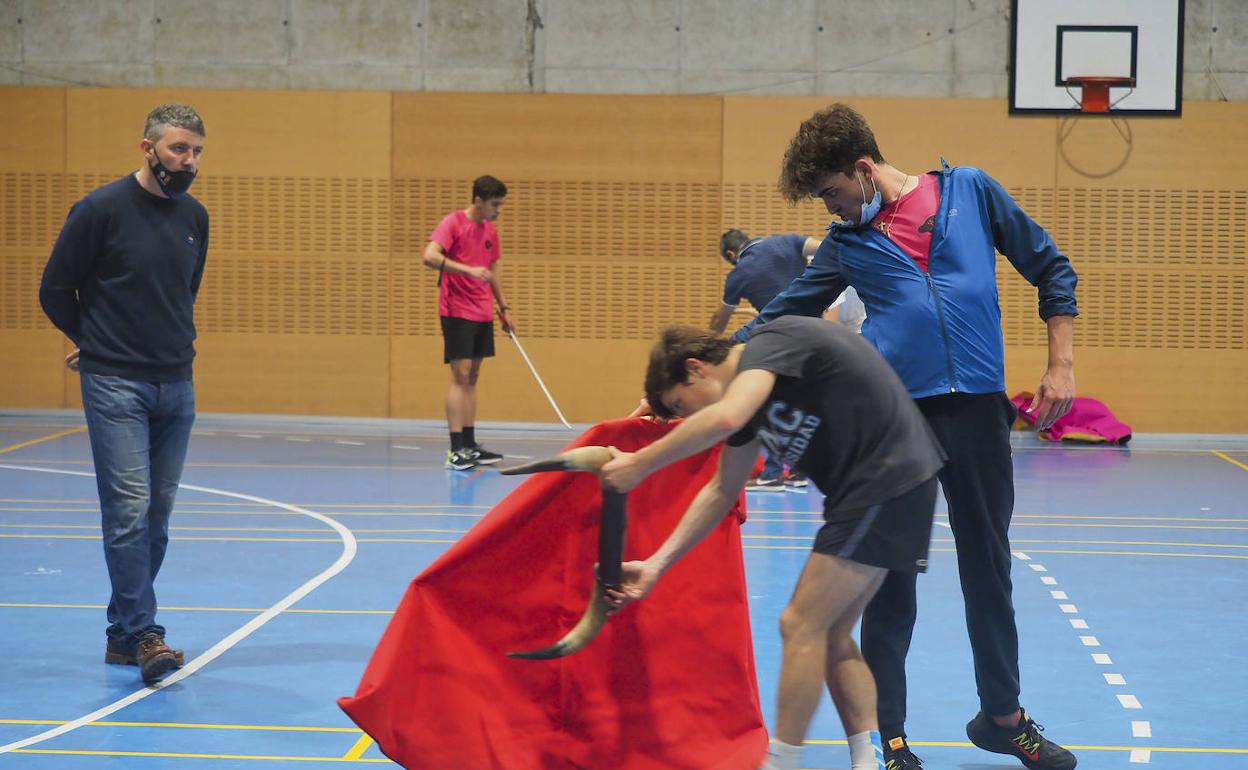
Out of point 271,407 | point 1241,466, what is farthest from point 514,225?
point 1241,466

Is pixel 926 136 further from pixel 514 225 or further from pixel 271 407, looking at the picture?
pixel 271 407

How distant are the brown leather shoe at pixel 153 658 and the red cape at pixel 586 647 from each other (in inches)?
55.4

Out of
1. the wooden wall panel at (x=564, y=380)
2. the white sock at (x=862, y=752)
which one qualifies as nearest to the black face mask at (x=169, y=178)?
the white sock at (x=862, y=752)

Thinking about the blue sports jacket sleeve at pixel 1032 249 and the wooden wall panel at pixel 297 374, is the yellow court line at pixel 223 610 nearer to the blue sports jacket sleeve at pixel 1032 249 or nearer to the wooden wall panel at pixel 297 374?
the blue sports jacket sleeve at pixel 1032 249

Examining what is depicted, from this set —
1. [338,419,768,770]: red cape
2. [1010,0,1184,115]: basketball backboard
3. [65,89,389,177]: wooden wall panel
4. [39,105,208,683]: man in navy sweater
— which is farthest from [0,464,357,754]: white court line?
[1010,0,1184,115]: basketball backboard

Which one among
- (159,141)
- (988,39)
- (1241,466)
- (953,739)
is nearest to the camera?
(953,739)

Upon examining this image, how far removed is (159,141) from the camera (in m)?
5.10

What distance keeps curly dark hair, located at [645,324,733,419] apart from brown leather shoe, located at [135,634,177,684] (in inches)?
96.1

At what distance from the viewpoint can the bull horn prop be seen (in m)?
3.53

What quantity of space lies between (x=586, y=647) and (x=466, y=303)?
7061 mm

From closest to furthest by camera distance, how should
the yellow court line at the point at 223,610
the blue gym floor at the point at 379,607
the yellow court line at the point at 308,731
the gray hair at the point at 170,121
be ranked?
the yellow court line at the point at 308,731
the blue gym floor at the point at 379,607
the gray hair at the point at 170,121
the yellow court line at the point at 223,610

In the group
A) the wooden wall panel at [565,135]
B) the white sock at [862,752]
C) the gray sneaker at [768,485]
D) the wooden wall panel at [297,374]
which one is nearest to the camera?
the white sock at [862,752]

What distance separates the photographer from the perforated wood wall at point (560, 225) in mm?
14141

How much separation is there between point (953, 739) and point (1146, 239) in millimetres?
10903
